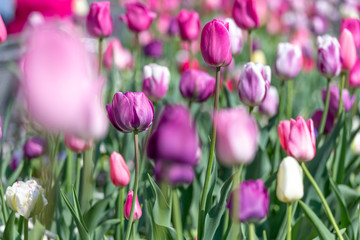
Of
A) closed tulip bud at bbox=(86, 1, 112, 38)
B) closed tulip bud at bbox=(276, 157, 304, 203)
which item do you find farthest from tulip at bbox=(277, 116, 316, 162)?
closed tulip bud at bbox=(86, 1, 112, 38)

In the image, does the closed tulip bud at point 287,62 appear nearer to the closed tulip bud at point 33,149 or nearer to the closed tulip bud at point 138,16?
the closed tulip bud at point 138,16

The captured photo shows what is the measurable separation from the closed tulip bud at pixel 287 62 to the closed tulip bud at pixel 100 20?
1.41 ft

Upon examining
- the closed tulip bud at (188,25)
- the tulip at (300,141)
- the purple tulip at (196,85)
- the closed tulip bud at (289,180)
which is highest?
the closed tulip bud at (188,25)

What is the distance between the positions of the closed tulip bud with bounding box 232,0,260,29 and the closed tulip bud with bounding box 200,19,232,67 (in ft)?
1.59

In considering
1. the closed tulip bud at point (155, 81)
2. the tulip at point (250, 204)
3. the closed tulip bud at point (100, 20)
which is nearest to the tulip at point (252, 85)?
the closed tulip bud at point (155, 81)

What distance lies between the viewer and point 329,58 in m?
1.23

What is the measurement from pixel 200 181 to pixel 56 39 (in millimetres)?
926

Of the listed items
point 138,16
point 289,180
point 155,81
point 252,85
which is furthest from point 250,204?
point 138,16

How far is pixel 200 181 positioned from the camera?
1245mm

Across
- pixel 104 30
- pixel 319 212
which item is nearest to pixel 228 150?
pixel 319 212

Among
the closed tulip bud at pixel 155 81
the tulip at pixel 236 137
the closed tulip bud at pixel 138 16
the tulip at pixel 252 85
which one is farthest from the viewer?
the closed tulip bud at pixel 138 16

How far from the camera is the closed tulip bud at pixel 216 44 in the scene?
2.83ft

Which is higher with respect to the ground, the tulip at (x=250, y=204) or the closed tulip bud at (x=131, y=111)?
the closed tulip bud at (x=131, y=111)

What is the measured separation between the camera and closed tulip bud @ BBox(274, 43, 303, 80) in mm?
1349
